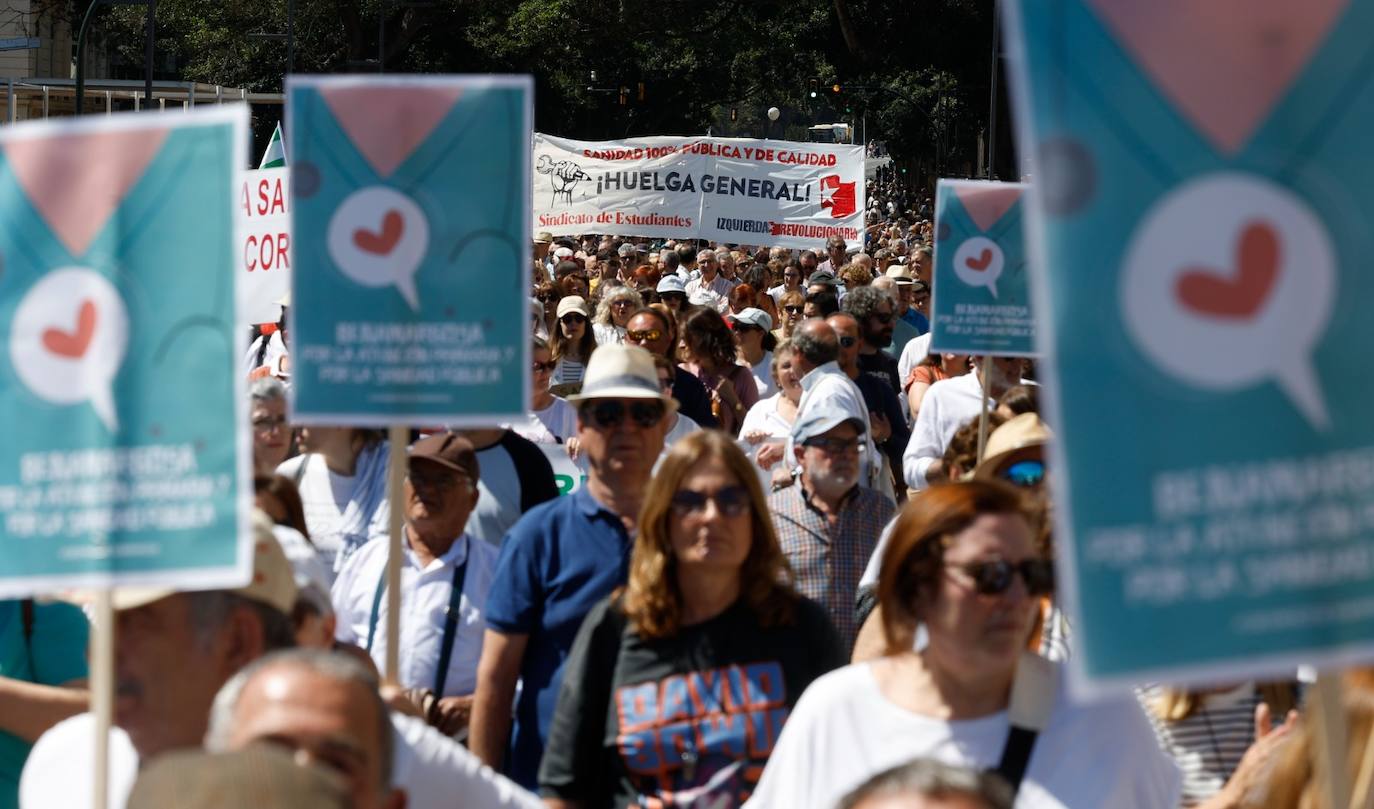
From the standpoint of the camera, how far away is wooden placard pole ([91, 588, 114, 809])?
2832 millimetres

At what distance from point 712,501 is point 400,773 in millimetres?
1209

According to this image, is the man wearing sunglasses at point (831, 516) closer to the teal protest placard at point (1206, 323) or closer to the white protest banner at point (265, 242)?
the teal protest placard at point (1206, 323)

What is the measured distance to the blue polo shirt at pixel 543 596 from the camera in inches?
180

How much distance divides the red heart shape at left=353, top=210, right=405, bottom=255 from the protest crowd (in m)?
0.44

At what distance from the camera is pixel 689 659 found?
3965mm

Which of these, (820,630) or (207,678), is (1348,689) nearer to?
(820,630)

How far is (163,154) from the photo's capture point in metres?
Answer: 3.10

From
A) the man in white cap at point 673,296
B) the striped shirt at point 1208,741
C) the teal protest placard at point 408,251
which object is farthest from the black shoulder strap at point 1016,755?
the man in white cap at point 673,296

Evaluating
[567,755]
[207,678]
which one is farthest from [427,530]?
[207,678]

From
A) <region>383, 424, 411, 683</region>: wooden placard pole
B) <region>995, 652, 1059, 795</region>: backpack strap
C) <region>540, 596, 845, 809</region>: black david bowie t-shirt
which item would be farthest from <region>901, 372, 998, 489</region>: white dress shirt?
<region>995, 652, 1059, 795</region>: backpack strap

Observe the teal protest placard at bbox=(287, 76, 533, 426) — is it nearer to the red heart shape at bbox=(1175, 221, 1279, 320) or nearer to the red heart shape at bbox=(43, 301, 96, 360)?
the red heart shape at bbox=(43, 301, 96, 360)

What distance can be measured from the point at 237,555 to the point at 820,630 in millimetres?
1485

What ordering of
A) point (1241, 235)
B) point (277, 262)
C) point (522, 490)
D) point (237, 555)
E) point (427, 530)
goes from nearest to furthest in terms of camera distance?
point (1241, 235), point (237, 555), point (427, 530), point (522, 490), point (277, 262)

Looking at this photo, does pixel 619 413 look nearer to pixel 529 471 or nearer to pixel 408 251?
pixel 529 471
